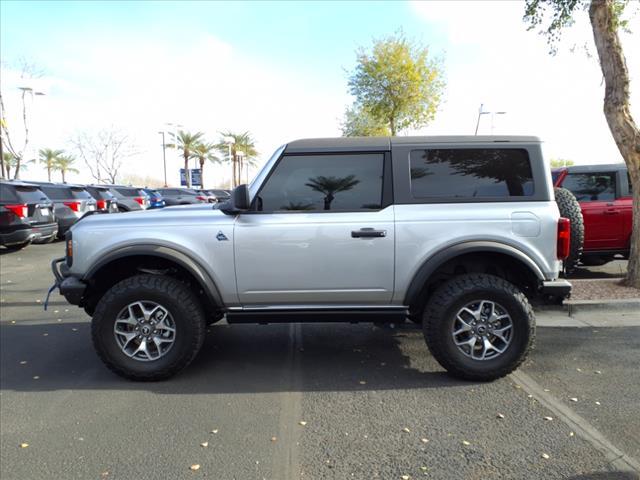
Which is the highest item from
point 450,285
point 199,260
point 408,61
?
point 408,61

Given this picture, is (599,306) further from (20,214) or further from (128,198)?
(128,198)

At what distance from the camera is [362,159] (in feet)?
13.2

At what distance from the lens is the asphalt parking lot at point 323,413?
2762mm

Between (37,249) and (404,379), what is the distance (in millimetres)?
11930

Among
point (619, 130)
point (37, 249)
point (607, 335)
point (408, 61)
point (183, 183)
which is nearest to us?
point (607, 335)

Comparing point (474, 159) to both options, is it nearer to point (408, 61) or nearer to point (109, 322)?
point (109, 322)

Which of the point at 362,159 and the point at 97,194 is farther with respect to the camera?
the point at 97,194

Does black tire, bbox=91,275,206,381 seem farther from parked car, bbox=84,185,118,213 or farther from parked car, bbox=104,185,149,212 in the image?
Answer: parked car, bbox=104,185,149,212

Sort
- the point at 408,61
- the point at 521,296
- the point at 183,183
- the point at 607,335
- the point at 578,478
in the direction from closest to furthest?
the point at 578,478 < the point at 521,296 < the point at 607,335 < the point at 408,61 < the point at 183,183

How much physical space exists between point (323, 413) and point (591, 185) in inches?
272

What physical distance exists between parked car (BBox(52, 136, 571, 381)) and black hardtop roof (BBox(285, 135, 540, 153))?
0.01 m

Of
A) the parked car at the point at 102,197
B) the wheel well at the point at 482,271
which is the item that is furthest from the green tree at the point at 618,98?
the parked car at the point at 102,197

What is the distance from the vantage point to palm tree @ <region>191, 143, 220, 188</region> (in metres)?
44.1

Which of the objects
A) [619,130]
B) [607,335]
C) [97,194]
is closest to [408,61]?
[97,194]
